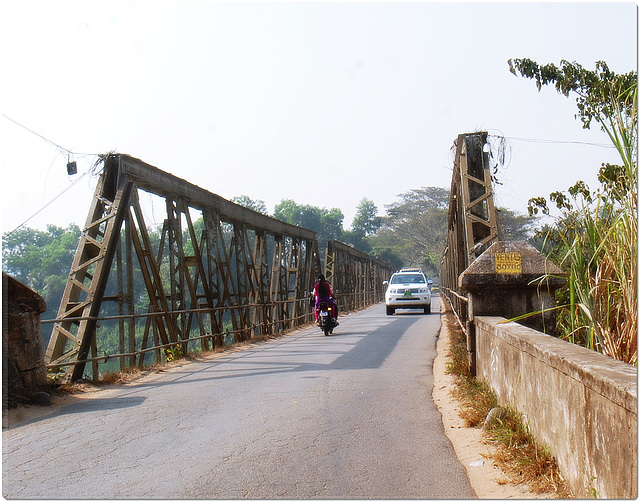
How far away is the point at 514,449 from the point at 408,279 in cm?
2139

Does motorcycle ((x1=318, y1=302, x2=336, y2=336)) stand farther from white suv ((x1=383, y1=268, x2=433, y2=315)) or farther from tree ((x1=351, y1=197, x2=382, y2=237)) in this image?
tree ((x1=351, y1=197, x2=382, y2=237))

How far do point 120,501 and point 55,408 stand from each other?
375 centimetres

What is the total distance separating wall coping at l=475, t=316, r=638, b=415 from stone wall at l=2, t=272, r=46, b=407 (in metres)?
5.42

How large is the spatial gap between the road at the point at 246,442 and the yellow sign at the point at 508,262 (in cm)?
160

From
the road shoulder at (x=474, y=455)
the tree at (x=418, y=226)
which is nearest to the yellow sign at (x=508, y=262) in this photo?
the road shoulder at (x=474, y=455)

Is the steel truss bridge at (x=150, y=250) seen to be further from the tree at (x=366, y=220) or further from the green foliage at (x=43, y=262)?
the tree at (x=366, y=220)

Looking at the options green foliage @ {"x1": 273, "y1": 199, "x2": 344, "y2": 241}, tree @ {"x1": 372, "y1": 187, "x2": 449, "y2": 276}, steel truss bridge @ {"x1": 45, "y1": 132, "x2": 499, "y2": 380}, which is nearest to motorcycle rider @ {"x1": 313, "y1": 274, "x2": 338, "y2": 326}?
steel truss bridge @ {"x1": 45, "y1": 132, "x2": 499, "y2": 380}

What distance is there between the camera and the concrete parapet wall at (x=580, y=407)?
108 inches

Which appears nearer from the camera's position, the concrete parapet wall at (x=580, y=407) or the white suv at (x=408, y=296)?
the concrete parapet wall at (x=580, y=407)

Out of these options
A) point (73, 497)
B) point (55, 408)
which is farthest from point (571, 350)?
point (55, 408)

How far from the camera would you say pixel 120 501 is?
3.94 metres

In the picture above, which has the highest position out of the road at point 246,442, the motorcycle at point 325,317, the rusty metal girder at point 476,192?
the rusty metal girder at point 476,192

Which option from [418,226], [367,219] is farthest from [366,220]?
[418,226]

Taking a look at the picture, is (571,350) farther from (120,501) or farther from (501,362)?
(120,501)
